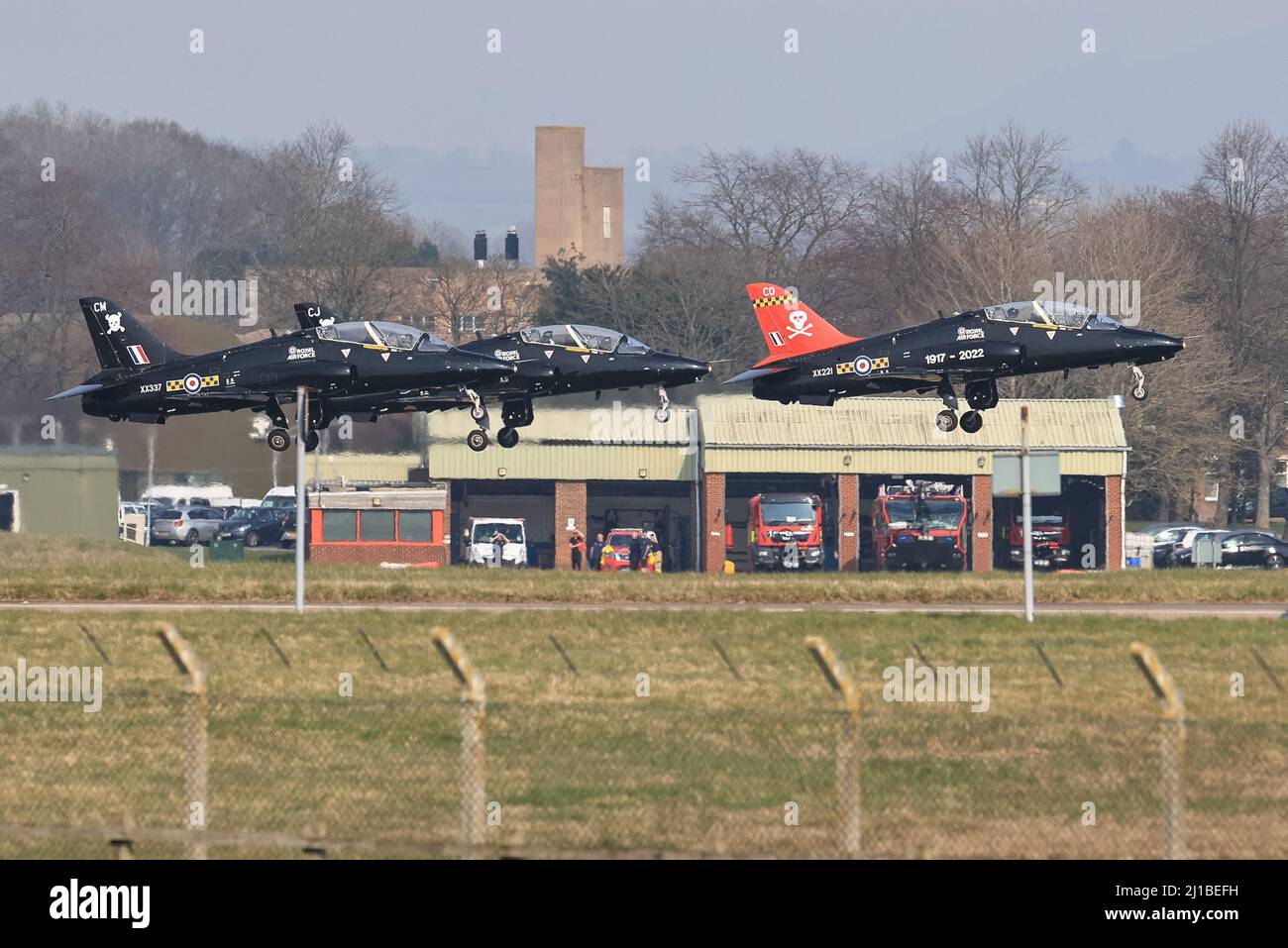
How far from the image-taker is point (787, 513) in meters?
66.6

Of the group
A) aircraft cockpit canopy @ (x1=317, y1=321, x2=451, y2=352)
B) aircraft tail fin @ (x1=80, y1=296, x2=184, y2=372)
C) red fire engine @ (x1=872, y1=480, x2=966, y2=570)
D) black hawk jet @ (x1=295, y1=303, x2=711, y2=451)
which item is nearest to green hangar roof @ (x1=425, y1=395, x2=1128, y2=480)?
red fire engine @ (x1=872, y1=480, x2=966, y2=570)

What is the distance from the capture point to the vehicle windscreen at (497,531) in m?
68.4

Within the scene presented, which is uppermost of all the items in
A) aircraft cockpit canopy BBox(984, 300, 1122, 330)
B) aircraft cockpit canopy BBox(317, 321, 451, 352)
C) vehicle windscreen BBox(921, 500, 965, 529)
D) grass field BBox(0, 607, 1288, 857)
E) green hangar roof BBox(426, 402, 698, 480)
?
aircraft cockpit canopy BBox(984, 300, 1122, 330)

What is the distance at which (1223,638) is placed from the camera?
31219 millimetres

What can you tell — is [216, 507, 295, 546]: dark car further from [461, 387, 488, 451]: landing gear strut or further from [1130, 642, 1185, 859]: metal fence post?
[1130, 642, 1185, 859]: metal fence post

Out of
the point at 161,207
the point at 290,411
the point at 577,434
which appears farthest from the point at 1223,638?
the point at 161,207

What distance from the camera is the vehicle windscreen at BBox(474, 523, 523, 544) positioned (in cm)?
6838

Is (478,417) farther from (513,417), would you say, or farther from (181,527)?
(181,527)

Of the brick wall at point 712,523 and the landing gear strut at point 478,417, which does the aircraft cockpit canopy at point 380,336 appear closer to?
the landing gear strut at point 478,417

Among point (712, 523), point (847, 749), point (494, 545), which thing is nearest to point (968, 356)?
point (712, 523)

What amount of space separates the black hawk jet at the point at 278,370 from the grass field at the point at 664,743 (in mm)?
16730

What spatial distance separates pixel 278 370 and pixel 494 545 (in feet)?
69.8

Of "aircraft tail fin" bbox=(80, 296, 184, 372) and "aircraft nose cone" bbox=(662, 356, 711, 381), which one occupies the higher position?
"aircraft tail fin" bbox=(80, 296, 184, 372)

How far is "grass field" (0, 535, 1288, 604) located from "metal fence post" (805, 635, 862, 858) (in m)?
23.8
